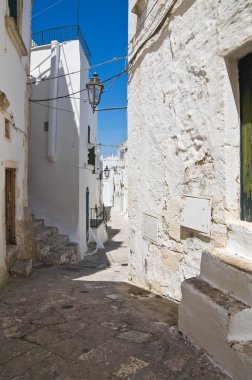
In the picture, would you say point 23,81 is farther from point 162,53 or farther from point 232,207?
point 232,207

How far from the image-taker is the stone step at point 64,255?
27.3ft

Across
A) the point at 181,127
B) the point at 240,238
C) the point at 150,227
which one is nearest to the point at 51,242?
the point at 150,227

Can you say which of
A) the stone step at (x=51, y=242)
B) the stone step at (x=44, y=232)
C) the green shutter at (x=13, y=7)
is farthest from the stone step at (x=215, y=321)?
the stone step at (x=44, y=232)

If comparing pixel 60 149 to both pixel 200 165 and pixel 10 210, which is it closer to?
pixel 10 210

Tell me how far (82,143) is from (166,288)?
27.7 ft

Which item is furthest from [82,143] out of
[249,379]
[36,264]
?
[249,379]

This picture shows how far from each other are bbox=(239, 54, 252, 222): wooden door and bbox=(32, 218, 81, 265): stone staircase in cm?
657

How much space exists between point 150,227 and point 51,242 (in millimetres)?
5732

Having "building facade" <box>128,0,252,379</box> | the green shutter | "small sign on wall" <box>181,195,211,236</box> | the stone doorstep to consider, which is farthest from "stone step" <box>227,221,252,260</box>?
the stone doorstep

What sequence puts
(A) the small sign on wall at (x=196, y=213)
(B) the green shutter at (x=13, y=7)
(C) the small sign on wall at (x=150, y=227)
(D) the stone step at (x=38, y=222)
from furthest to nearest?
(D) the stone step at (x=38, y=222) < (B) the green shutter at (x=13, y=7) < (C) the small sign on wall at (x=150, y=227) < (A) the small sign on wall at (x=196, y=213)

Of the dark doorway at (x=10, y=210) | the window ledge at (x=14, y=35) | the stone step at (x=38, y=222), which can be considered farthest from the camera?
the stone step at (x=38, y=222)

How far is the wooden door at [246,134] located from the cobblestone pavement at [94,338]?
1.29 m

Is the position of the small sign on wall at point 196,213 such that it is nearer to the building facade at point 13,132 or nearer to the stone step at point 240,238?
the stone step at point 240,238

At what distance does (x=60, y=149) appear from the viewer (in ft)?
36.8
